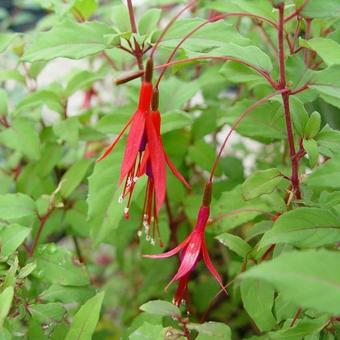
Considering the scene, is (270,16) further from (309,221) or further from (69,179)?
(69,179)

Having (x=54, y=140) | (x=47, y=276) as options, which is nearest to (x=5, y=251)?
(x=47, y=276)

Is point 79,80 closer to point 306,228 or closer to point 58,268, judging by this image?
point 58,268

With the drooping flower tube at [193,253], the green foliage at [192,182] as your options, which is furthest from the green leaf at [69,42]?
the drooping flower tube at [193,253]

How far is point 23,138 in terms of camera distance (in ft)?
3.23

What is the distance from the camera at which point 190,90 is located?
3.12 feet

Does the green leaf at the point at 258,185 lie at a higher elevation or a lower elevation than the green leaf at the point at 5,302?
higher

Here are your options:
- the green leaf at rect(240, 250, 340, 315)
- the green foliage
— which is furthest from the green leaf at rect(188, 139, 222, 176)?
the green leaf at rect(240, 250, 340, 315)

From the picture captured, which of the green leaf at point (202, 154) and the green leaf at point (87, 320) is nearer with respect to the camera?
the green leaf at point (87, 320)

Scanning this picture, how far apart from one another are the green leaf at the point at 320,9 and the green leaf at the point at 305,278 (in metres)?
0.33

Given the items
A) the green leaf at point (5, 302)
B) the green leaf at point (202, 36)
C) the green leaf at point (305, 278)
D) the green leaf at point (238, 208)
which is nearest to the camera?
the green leaf at point (305, 278)

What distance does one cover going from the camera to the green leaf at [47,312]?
70cm

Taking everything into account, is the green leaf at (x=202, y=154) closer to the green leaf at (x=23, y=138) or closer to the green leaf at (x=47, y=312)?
the green leaf at (x=23, y=138)

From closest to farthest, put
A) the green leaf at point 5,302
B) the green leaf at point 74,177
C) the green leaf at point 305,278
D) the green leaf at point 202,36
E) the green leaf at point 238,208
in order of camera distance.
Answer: the green leaf at point 305,278
the green leaf at point 5,302
the green leaf at point 202,36
the green leaf at point 238,208
the green leaf at point 74,177

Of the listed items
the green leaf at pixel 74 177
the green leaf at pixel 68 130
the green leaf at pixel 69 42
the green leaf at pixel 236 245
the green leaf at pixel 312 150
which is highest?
the green leaf at pixel 69 42
